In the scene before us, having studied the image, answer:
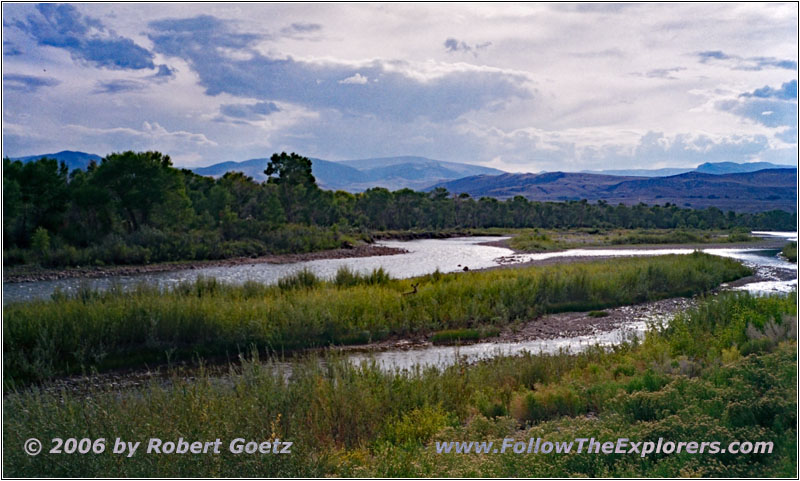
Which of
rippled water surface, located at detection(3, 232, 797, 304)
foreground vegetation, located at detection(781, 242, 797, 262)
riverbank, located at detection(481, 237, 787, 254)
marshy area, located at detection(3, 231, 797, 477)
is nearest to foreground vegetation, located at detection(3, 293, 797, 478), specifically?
marshy area, located at detection(3, 231, 797, 477)

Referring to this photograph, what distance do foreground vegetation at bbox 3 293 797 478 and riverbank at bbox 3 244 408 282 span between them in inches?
1137

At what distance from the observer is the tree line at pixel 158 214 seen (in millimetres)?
38062

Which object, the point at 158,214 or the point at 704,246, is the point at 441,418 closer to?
the point at 158,214

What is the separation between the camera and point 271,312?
14.9 meters

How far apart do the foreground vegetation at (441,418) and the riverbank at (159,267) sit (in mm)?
28889

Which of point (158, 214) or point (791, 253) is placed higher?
point (158, 214)

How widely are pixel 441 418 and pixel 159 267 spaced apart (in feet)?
113

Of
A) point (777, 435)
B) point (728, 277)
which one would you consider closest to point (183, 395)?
point (777, 435)

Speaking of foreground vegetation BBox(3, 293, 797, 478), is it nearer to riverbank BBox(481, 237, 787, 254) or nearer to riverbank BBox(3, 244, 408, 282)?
riverbank BBox(3, 244, 408, 282)

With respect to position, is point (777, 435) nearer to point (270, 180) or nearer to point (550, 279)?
point (550, 279)

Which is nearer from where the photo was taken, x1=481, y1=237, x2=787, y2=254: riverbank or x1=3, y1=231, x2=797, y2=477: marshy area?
x1=3, y1=231, x2=797, y2=477: marshy area

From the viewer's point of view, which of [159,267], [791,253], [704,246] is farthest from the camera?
Answer: [704,246]

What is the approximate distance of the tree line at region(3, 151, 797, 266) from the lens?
38062mm

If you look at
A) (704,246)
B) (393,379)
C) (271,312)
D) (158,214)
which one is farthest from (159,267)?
(704,246)
